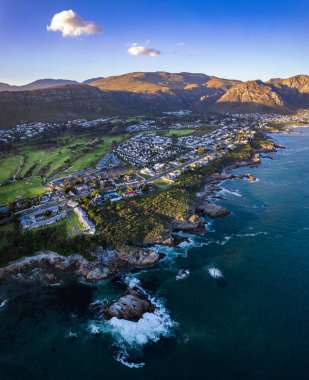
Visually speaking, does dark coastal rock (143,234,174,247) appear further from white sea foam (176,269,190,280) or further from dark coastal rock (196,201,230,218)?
dark coastal rock (196,201,230,218)

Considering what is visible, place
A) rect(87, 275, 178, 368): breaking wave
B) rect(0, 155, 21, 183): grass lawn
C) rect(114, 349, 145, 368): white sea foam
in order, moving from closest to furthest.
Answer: rect(114, 349, 145, 368): white sea foam → rect(87, 275, 178, 368): breaking wave → rect(0, 155, 21, 183): grass lawn

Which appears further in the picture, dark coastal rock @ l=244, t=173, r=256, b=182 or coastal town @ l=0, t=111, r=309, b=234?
dark coastal rock @ l=244, t=173, r=256, b=182

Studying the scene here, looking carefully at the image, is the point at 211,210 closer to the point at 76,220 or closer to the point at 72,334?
the point at 76,220

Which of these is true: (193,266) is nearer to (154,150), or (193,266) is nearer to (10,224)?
(10,224)

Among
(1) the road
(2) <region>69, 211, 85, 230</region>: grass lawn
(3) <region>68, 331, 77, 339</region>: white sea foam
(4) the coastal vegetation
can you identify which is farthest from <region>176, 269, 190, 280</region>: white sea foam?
(1) the road

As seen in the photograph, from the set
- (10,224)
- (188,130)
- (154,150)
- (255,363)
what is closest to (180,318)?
(255,363)

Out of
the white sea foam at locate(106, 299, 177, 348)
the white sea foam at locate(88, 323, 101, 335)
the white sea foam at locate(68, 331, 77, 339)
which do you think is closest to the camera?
the white sea foam at locate(106, 299, 177, 348)
